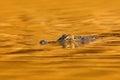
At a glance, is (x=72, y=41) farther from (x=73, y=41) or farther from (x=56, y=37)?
(x=56, y=37)

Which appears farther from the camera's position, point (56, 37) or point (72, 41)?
point (56, 37)

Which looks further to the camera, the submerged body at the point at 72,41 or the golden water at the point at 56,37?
the submerged body at the point at 72,41

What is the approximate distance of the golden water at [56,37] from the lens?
3.19 metres

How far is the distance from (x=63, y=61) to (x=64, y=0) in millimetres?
5098

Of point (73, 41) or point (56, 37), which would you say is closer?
point (73, 41)

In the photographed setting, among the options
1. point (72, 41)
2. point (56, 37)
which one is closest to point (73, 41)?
point (72, 41)

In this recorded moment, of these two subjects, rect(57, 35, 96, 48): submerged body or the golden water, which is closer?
the golden water

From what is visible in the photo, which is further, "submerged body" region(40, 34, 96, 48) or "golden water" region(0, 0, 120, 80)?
"submerged body" region(40, 34, 96, 48)

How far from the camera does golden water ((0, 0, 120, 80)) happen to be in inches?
126

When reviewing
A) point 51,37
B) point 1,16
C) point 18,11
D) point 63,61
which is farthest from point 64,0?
point 63,61

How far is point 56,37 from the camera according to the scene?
15.6 ft

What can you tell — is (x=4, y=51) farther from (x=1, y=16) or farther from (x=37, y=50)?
(x=1, y=16)

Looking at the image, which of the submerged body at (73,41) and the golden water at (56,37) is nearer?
the golden water at (56,37)

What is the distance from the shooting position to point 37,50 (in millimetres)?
4070
